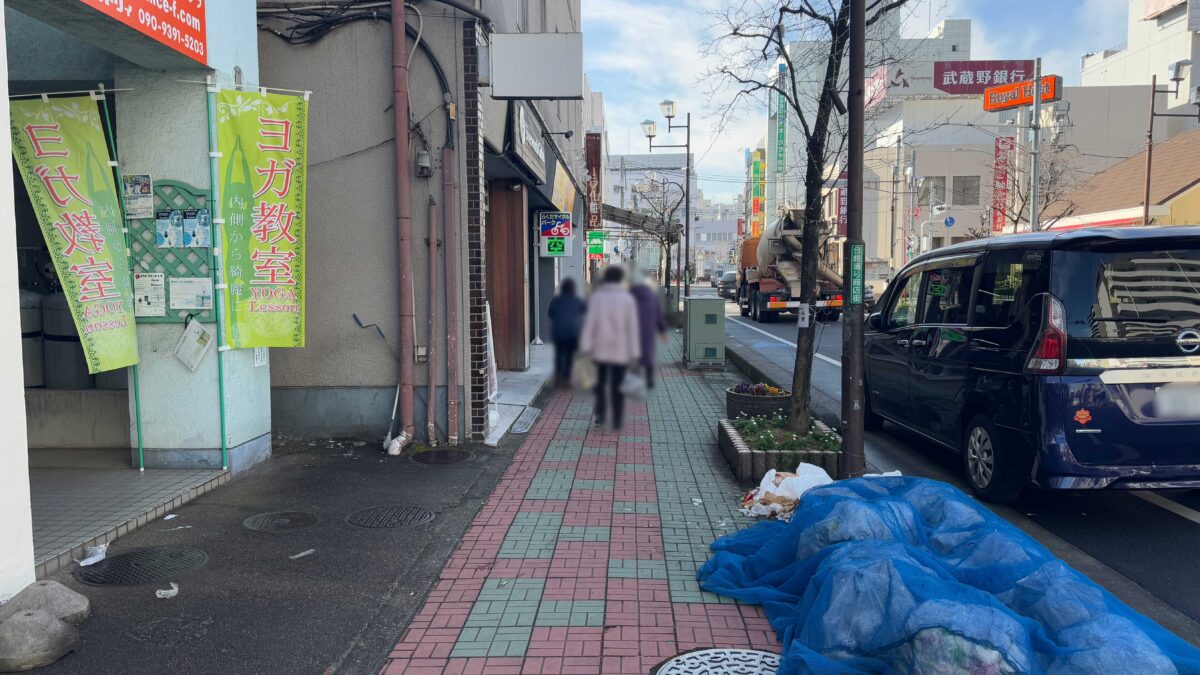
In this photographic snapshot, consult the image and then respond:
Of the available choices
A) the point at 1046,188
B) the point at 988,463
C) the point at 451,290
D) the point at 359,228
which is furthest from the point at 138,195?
the point at 1046,188

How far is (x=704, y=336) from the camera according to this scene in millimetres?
13727

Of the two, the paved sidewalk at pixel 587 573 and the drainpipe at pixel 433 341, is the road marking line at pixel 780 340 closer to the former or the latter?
the paved sidewalk at pixel 587 573

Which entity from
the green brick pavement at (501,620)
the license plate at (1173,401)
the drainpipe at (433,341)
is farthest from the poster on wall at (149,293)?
the license plate at (1173,401)

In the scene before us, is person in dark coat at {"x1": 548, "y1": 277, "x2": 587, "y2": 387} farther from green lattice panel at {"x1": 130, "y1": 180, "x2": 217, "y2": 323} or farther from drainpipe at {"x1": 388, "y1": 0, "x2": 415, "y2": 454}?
drainpipe at {"x1": 388, "y1": 0, "x2": 415, "y2": 454}

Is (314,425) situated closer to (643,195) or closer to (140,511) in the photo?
(140,511)

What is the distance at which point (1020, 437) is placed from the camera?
625 cm

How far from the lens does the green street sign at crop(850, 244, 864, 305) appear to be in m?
6.83

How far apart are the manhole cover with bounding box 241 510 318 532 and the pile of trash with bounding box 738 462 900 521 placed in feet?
11.8

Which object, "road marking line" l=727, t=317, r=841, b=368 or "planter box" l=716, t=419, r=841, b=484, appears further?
"road marking line" l=727, t=317, r=841, b=368

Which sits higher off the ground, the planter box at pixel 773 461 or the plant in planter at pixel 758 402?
the plant in planter at pixel 758 402

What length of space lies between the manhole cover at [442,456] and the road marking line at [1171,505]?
6.47 meters

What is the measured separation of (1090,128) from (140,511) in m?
62.9

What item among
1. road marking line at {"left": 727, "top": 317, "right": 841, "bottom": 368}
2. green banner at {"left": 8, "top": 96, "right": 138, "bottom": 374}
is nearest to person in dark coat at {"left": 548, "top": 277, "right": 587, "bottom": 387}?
green banner at {"left": 8, "top": 96, "right": 138, "bottom": 374}

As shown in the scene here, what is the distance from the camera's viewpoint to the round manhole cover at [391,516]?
20.4 ft
